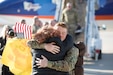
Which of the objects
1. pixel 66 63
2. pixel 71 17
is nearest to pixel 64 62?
pixel 66 63

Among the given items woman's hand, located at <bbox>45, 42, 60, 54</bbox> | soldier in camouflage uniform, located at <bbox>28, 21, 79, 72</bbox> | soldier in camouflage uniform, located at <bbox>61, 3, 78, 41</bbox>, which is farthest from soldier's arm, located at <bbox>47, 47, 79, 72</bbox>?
soldier in camouflage uniform, located at <bbox>61, 3, 78, 41</bbox>

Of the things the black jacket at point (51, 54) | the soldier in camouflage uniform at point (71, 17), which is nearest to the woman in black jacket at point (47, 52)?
the black jacket at point (51, 54)

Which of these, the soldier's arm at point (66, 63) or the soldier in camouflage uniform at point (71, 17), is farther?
the soldier in camouflage uniform at point (71, 17)

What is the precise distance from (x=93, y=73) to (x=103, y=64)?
5.23ft

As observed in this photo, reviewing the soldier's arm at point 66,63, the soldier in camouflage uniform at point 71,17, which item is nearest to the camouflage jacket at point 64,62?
the soldier's arm at point 66,63

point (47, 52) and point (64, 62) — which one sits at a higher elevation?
point (47, 52)

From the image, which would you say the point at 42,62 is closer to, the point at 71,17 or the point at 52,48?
the point at 52,48

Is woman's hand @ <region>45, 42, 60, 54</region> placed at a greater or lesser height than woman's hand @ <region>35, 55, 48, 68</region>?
greater

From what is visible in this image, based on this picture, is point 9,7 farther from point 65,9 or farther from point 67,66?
point 67,66

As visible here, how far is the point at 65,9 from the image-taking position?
515 inches

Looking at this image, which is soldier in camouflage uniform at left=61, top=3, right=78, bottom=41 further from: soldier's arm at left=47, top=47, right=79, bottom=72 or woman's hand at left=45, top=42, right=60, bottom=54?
woman's hand at left=45, top=42, right=60, bottom=54

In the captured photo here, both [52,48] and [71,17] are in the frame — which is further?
[71,17]

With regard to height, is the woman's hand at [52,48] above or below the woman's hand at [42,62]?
above

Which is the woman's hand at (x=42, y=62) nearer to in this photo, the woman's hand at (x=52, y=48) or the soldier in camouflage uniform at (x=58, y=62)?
the soldier in camouflage uniform at (x=58, y=62)
